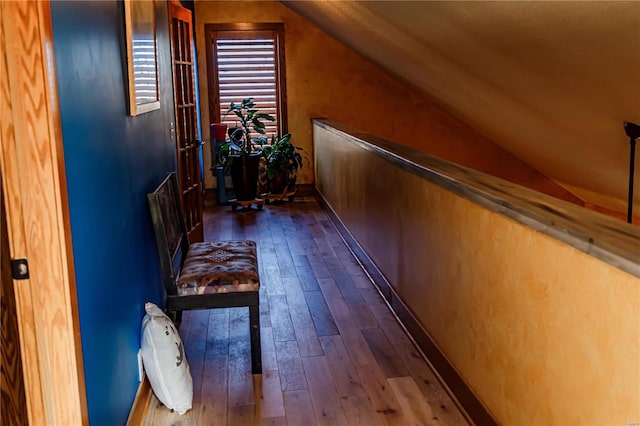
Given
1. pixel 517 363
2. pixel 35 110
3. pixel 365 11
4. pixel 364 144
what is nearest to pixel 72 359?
pixel 35 110

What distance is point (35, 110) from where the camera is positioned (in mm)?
1492

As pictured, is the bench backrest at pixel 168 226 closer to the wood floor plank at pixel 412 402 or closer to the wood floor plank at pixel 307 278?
the wood floor plank at pixel 307 278

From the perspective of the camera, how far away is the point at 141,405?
254cm

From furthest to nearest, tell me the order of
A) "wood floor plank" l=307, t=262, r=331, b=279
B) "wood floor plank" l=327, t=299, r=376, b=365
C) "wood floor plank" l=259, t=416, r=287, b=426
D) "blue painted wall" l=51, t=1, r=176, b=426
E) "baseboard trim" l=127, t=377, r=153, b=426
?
"wood floor plank" l=307, t=262, r=331, b=279 < "wood floor plank" l=327, t=299, r=376, b=365 < "wood floor plank" l=259, t=416, r=287, b=426 < "baseboard trim" l=127, t=377, r=153, b=426 < "blue painted wall" l=51, t=1, r=176, b=426

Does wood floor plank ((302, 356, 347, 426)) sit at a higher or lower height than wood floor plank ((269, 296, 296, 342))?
lower

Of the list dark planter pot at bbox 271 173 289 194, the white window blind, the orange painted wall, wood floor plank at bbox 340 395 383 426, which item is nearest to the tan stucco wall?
wood floor plank at bbox 340 395 383 426

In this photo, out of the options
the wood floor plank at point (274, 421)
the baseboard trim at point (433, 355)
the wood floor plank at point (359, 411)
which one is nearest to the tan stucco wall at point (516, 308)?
the baseboard trim at point (433, 355)

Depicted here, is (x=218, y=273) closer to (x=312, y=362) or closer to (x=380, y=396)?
(x=312, y=362)

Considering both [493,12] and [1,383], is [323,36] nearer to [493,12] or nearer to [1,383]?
[493,12]

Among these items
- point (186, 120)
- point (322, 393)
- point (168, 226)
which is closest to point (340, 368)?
point (322, 393)

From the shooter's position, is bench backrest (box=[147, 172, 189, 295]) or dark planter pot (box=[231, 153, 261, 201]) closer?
bench backrest (box=[147, 172, 189, 295])

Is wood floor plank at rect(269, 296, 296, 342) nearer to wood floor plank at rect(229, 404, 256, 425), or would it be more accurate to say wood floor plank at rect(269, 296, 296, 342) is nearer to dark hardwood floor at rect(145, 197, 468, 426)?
dark hardwood floor at rect(145, 197, 468, 426)

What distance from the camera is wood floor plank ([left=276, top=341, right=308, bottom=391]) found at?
9.29ft

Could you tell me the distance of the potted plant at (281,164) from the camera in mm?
7031
